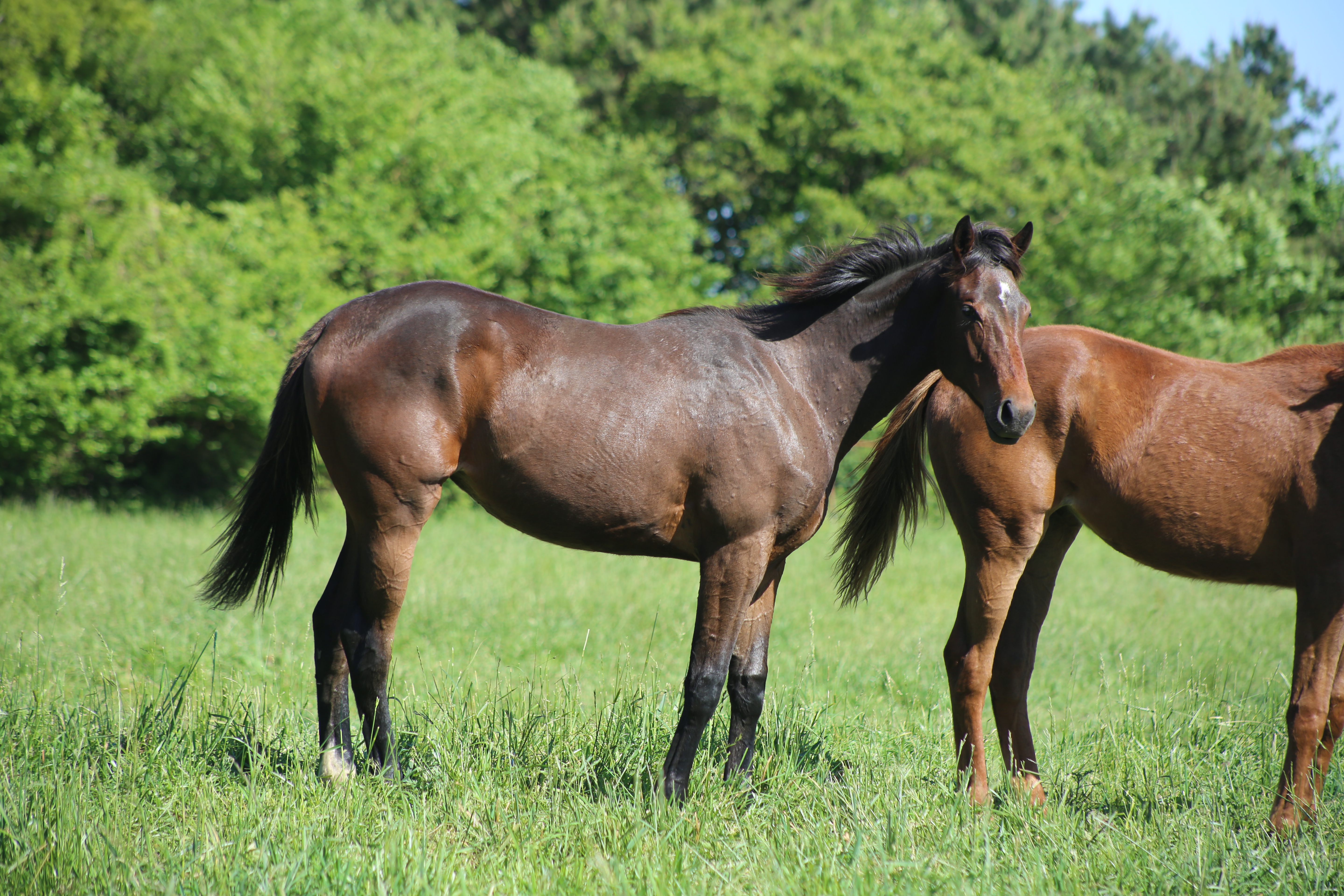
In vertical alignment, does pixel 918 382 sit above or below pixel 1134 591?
above

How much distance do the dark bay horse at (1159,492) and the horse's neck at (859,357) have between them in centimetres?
34

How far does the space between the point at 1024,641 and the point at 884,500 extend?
90 cm

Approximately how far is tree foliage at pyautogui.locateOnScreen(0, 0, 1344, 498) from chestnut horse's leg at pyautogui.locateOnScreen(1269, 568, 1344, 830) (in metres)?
6.45

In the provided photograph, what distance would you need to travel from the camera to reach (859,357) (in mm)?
3541

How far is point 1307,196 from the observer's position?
56.5ft

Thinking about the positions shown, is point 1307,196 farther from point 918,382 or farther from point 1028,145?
point 918,382

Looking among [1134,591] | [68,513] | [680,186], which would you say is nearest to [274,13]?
[680,186]

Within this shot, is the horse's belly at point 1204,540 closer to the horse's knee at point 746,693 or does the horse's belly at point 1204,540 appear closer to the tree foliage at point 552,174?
the horse's knee at point 746,693

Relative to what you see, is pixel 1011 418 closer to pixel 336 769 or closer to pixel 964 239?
pixel 964 239

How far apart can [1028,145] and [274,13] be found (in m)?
17.2

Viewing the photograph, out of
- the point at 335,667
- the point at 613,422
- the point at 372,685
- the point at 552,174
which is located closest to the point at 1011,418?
the point at 613,422

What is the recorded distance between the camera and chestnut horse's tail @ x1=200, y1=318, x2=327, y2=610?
357 centimetres

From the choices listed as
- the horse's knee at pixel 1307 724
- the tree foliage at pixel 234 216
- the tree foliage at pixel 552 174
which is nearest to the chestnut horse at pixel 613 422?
the horse's knee at pixel 1307 724

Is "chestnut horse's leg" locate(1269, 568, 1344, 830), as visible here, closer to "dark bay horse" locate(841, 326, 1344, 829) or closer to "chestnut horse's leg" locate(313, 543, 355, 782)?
"dark bay horse" locate(841, 326, 1344, 829)
